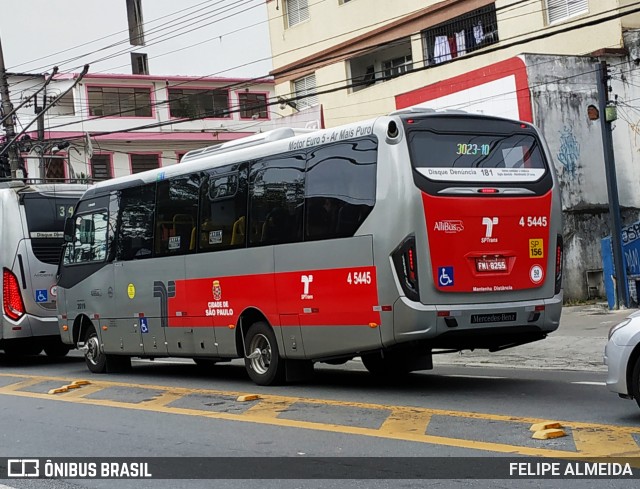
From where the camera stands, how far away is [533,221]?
11062 mm

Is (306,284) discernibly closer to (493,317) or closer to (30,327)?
(493,317)

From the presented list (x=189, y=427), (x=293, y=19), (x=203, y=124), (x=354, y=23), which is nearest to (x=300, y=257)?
(x=189, y=427)

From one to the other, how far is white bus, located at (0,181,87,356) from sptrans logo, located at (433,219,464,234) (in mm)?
9948

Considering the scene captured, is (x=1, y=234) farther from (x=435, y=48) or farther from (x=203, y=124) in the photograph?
(x=203, y=124)

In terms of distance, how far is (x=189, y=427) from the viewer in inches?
377

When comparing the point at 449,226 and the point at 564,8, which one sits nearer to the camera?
the point at 449,226

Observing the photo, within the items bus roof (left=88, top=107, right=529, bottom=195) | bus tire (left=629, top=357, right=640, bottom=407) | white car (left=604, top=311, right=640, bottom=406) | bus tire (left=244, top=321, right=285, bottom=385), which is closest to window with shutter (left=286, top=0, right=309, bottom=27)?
bus roof (left=88, top=107, right=529, bottom=195)

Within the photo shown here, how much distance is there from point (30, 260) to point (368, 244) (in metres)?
9.41

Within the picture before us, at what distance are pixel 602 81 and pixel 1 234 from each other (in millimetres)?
12661

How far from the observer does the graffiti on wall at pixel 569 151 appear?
75.4 ft

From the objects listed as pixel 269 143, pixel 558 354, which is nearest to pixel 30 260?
pixel 269 143

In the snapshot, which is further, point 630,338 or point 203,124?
point 203,124

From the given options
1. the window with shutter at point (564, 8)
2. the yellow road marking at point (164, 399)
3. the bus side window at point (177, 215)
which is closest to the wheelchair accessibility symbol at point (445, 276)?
the yellow road marking at point (164, 399)

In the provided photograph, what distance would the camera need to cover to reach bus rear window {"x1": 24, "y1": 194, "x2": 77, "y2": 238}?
18078 mm
